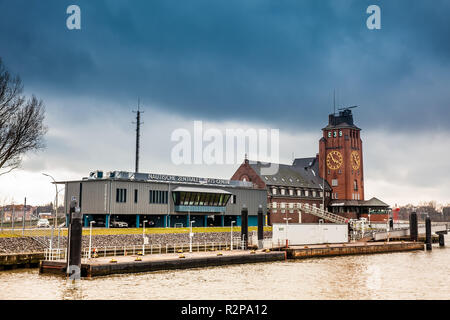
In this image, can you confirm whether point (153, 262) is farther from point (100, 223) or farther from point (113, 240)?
point (100, 223)

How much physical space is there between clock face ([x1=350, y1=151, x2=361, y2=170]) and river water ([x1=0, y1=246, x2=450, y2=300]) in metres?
75.9

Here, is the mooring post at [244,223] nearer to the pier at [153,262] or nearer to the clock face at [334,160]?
the pier at [153,262]

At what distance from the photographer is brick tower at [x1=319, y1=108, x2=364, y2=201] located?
130500 millimetres

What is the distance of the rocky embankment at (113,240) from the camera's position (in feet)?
182

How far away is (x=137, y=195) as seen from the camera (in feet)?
274

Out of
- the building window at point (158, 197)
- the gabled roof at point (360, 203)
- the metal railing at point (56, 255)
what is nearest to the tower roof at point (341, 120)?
the gabled roof at point (360, 203)

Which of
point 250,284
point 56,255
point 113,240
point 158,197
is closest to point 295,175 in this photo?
point 158,197

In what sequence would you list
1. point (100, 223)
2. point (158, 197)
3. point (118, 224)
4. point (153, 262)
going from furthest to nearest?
point (158, 197) → point (118, 224) → point (100, 223) → point (153, 262)

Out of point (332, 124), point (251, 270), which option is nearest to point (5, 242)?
point (251, 270)

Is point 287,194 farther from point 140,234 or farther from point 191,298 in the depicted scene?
point 191,298

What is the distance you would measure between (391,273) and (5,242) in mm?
40410

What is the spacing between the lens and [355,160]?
437 feet

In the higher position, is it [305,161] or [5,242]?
[305,161]

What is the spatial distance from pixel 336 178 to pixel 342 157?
5740 mm
